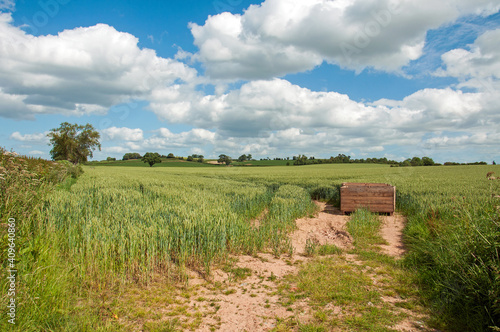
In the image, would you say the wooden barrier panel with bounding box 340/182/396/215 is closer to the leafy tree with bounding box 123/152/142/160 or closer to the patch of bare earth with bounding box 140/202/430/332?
the patch of bare earth with bounding box 140/202/430/332

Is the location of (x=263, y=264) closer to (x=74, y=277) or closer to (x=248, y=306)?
(x=248, y=306)

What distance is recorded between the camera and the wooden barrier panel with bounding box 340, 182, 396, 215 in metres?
12.6

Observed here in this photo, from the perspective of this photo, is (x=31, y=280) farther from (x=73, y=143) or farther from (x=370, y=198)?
(x=73, y=143)

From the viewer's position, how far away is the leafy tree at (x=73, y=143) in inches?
2522

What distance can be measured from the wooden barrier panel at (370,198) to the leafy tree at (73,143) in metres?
64.7

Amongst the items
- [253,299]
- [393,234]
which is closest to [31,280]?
[253,299]

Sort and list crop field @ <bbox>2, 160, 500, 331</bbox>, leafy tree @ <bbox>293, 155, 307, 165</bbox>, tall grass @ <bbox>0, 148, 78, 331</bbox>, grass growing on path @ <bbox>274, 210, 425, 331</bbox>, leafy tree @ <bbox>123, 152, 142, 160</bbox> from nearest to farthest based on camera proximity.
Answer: tall grass @ <bbox>0, 148, 78, 331</bbox> → crop field @ <bbox>2, 160, 500, 331</bbox> → grass growing on path @ <bbox>274, 210, 425, 331</bbox> → leafy tree @ <bbox>293, 155, 307, 165</bbox> → leafy tree @ <bbox>123, 152, 142, 160</bbox>

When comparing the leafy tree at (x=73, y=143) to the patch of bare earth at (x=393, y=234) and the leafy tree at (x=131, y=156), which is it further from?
the patch of bare earth at (x=393, y=234)

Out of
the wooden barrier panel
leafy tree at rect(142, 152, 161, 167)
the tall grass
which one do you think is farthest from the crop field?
leafy tree at rect(142, 152, 161, 167)

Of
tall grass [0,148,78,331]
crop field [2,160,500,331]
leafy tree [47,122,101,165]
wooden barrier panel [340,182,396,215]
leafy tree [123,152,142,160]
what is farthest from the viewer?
leafy tree [123,152,142,160]

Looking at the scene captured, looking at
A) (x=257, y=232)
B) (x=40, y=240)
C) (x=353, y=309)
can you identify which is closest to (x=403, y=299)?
(x=353, y=309)

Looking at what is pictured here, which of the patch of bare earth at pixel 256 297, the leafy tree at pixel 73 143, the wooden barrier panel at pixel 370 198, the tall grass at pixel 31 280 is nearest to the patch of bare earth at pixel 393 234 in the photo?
the wooden barrier panel at pixel 370 198

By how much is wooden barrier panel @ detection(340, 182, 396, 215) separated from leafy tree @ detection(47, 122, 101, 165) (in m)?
64.7

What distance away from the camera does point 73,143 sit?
64438mm
